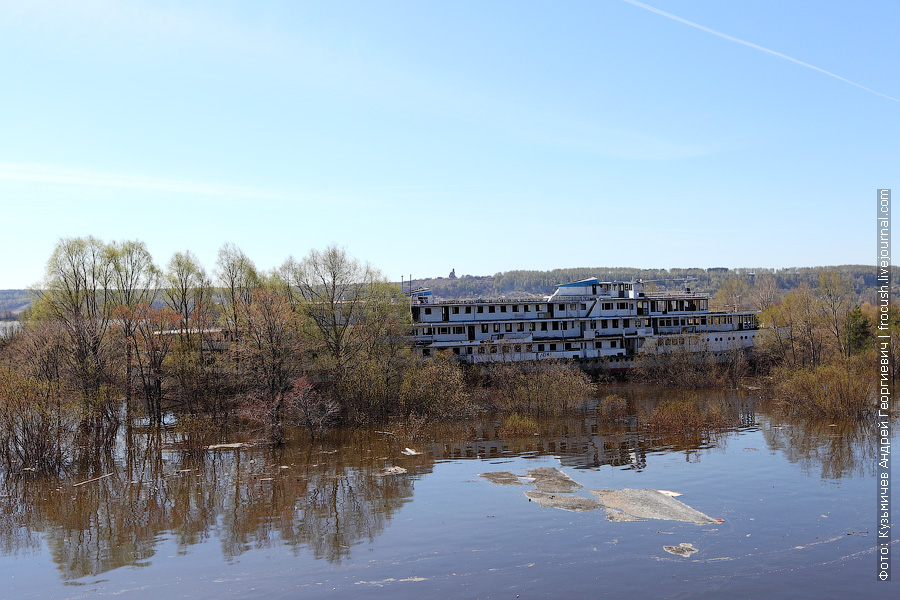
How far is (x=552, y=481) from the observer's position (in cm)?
2869

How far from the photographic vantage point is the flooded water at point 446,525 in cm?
1852

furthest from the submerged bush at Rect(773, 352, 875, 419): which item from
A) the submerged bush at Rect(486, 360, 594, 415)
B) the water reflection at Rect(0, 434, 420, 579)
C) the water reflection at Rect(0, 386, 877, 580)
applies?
the water reflection at Rect(0, 434, 420, 579)

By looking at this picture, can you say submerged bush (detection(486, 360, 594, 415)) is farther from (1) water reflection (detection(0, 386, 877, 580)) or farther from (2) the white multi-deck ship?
(2) the white multi-deck ship

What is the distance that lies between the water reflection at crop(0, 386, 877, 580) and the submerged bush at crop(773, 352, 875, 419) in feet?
5.42

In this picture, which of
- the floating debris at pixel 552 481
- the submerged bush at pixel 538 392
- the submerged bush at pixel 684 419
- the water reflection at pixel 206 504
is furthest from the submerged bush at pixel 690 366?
the water reflection at pixel 206 504

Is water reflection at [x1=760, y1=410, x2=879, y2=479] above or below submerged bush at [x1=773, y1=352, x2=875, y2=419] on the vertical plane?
below

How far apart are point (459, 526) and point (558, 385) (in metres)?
27.2

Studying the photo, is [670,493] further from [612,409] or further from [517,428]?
[612,409]

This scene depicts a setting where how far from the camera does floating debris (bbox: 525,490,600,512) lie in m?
24.8

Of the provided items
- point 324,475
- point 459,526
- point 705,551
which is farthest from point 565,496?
point 324,475

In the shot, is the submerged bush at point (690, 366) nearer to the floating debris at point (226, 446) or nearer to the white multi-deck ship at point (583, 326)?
the white multi-deck ship at point (583, 326)

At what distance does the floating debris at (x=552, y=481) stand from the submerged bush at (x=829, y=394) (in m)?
20.1

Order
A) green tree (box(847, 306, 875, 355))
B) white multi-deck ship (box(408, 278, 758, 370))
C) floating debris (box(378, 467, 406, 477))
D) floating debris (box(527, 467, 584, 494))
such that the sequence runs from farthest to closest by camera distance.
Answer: white multi-deck ship (box(408, 278, 758, 370))
green tree (box(847, 306, 875, 355))
floating debris (box(378, 467, 406, 477))
floating debris (box(527, 467, 584, 494))

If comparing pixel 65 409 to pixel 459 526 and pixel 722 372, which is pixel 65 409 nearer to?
pixel 459 526
